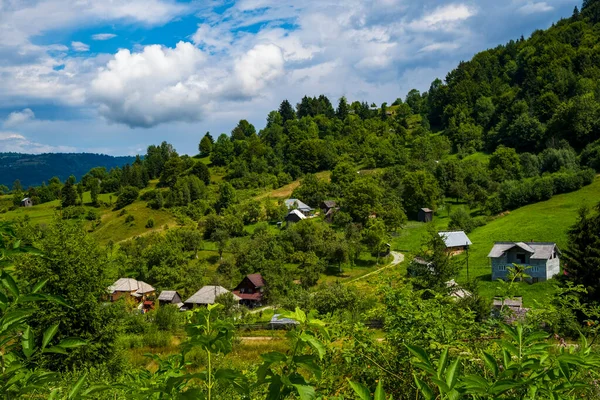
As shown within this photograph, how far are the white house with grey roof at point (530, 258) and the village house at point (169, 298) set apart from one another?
27.5 m

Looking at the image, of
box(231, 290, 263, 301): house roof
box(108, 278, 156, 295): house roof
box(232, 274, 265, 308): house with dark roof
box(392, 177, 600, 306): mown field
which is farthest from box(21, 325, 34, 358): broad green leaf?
box(108, 278, 156, 295): house roof

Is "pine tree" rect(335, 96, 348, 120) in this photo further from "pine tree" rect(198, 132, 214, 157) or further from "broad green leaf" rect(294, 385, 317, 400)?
"broad green leaf" rect(294, 385, 317, 400)

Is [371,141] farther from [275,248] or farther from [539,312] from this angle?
[539,312]

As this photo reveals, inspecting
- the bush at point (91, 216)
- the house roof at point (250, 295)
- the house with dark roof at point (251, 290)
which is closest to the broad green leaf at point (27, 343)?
the house with dark roof at point (251, 290)

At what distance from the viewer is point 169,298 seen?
40500mm

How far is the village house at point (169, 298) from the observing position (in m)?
40.5

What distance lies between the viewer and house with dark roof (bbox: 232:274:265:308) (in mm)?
41562

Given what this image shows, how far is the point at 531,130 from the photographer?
7481cm

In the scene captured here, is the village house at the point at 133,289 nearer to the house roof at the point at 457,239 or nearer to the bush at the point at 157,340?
the bush at the point at 157,340

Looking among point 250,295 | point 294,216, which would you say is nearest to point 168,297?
point 250,295

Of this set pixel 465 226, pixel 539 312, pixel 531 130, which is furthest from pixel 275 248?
pixel 531 130

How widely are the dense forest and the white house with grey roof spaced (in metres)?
1.31

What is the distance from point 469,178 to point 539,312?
64.4 meters

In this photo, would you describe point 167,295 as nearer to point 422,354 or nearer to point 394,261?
point 394,261
